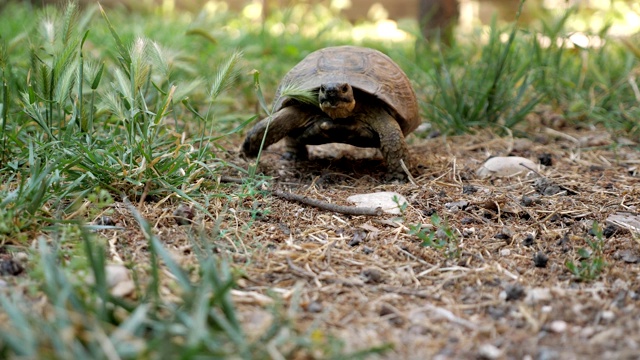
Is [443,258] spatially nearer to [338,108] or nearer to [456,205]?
A: [456,205]

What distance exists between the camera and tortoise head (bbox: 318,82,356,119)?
2885mm

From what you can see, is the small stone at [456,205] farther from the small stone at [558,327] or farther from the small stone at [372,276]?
the small stone at [558,327]

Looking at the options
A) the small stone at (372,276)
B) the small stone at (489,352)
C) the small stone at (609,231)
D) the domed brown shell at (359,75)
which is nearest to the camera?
the small stone at (489,352)

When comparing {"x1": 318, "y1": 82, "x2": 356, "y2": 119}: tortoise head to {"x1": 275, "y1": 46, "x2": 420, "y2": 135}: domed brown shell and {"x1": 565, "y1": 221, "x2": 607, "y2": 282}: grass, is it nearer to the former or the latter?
{"x1": 275, "y1": 46, "x2": 420, "y2": 135}: domed brown shell

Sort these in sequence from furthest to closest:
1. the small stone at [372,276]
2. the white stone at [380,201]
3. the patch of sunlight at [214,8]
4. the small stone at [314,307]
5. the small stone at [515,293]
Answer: the patch of sunlight at [214,8] < the white stone at [380,201] < the small stone at [372,276] < the small stone at [515,293] < the small stone at [314,307]

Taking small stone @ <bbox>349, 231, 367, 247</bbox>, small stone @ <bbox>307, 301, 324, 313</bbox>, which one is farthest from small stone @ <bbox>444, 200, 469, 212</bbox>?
small stone @ <bbox>307, 301, 324, 313</bbox>

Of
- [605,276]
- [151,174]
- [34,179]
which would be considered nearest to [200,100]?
[151,174]

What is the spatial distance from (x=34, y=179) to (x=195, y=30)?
82.1 inches

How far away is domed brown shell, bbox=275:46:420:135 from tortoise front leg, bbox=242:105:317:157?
64mm

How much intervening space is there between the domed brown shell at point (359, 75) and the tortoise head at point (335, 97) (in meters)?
0.09

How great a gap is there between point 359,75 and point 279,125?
0.47 meters

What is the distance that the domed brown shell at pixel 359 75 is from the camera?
3049mm

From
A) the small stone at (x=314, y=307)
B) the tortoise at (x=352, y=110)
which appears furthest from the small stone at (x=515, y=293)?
the tortoise at (x=352, y=110)

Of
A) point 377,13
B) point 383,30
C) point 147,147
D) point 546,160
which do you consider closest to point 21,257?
point 147,147
